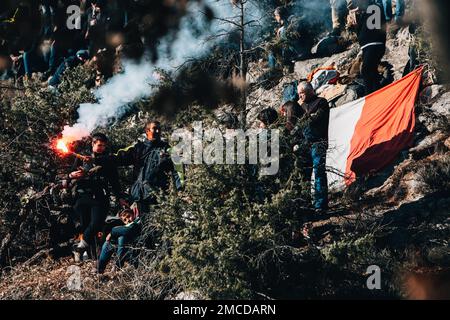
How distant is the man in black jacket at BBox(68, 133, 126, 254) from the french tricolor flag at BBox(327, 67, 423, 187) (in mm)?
2979

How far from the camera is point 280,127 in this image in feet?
22.3

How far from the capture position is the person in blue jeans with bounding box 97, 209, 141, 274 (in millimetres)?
7406

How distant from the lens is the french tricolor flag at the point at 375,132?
8414 millimetres

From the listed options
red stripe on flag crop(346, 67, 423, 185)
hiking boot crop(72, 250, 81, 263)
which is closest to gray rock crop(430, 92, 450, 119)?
red stripe on flag crop(346, 67, 423, 185)

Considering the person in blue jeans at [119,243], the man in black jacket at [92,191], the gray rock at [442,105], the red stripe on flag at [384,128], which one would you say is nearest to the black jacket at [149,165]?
the man in black jacket at [92,191]

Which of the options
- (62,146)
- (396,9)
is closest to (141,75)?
(62,146)

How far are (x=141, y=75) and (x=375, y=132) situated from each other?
11.4ft

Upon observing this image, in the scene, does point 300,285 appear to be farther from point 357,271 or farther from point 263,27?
point 263,27

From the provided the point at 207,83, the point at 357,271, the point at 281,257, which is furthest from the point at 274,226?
the point at 207,83

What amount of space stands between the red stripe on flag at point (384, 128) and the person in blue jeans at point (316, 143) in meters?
1.04

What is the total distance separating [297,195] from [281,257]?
69cm

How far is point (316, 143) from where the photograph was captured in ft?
22.8
